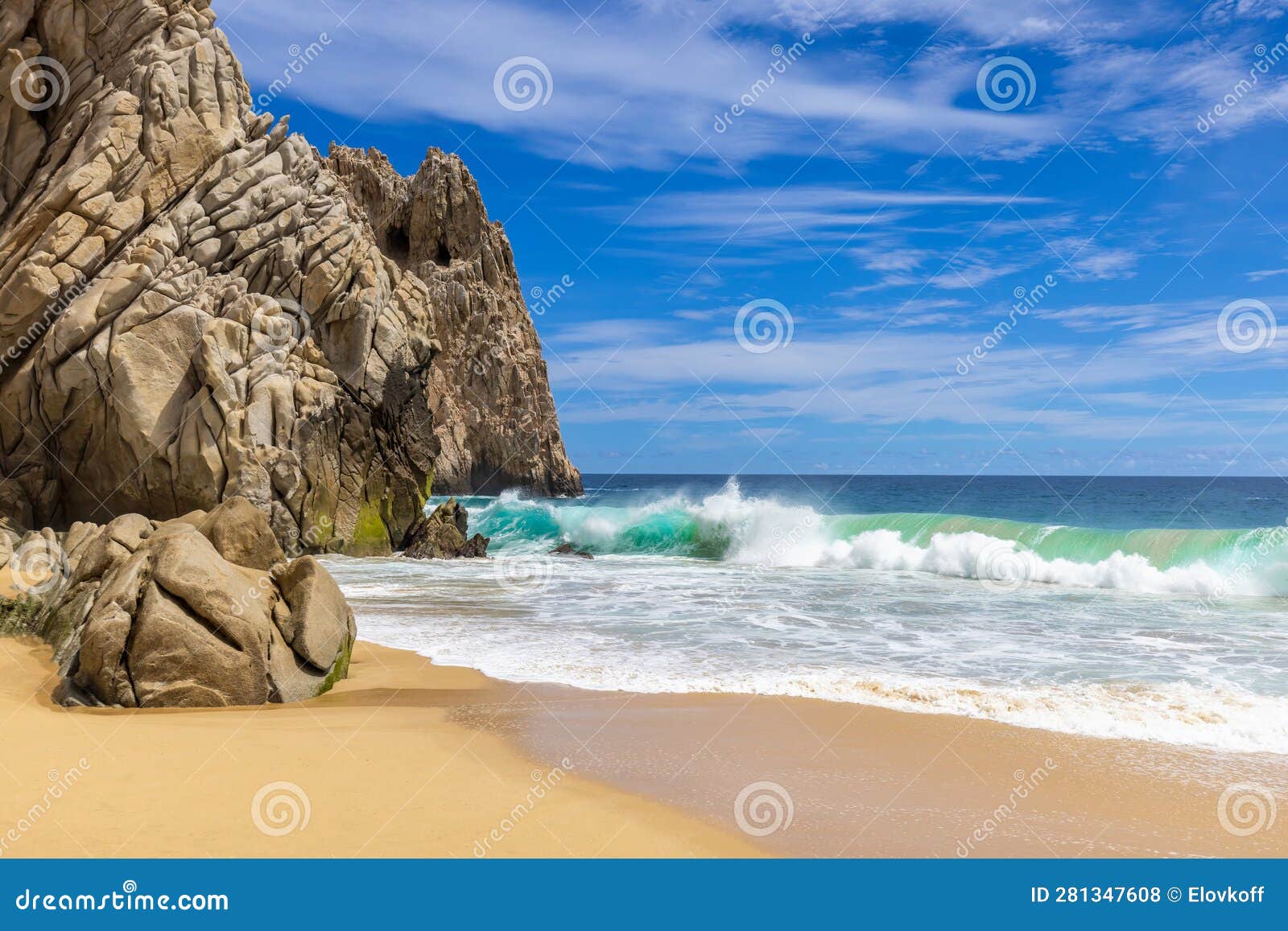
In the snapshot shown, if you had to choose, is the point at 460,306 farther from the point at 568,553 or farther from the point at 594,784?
the point at 594,784

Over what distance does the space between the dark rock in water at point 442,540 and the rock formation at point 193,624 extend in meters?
14.6

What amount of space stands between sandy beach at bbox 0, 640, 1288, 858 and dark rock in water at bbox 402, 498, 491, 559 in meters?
16.2

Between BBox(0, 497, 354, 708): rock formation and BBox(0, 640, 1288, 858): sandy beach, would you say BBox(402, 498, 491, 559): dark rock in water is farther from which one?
BBox(0, 640, 1288, 858): sandy beach

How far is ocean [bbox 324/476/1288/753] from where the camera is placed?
312 inches

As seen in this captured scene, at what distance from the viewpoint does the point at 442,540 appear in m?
24.4

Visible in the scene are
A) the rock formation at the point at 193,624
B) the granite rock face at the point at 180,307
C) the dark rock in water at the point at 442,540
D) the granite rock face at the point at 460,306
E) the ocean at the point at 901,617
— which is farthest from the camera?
the granite rock face at the point at 460,306

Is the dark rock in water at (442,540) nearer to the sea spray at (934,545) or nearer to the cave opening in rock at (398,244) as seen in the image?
the sea spray at (934,545)

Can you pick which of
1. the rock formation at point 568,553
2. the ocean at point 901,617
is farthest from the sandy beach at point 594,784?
the rock formation at point 568,553

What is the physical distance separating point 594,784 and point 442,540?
768 inches

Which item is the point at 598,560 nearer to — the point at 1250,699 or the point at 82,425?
the point at 82,425

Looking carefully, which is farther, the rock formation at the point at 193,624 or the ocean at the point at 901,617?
the ocean at the point at 901,617

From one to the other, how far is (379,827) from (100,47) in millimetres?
26170

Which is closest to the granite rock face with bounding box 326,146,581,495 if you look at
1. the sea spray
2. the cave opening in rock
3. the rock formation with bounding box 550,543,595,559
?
the cave opening in rock

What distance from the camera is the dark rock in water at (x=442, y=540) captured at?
23.9m
